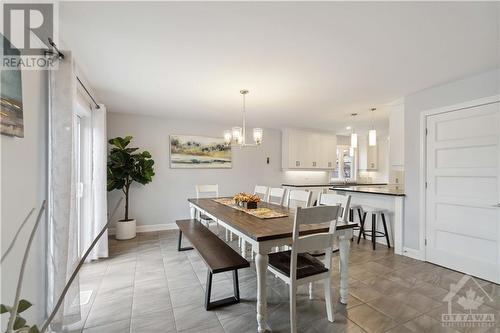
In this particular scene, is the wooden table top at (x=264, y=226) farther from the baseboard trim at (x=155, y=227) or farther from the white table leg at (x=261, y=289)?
the baseboard trim at (x=155, y=227)

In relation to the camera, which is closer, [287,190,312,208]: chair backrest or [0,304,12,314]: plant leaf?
[0,304,12,314]: plant leaf

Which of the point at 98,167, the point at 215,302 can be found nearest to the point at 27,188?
the point at 215,302

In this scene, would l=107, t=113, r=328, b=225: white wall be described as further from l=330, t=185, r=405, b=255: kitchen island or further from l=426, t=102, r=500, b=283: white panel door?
l=426, t=102, r=500, b=283: white panel door

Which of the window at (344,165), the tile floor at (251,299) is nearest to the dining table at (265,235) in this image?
the tile floor at (251,299)

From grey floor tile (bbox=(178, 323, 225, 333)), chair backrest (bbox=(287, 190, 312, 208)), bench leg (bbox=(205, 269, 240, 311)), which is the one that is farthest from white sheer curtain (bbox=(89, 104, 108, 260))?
chair backrest (bbox=(287, 190, 312, 208))

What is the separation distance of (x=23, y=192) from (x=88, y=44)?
1.35 m

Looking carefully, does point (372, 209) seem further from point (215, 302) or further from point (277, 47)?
point (277, 47)

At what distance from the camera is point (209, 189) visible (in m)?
4.20

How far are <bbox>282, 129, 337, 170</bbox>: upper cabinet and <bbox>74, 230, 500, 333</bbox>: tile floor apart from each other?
10.3ft

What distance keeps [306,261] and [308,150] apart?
A: 14.4 feet

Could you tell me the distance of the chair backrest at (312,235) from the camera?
5.70ft

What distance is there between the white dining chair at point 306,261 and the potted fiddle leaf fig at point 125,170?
9.87 ft

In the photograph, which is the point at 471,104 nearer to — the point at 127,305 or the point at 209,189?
the point at 209,189

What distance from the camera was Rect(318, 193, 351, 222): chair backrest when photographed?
2.35 m
